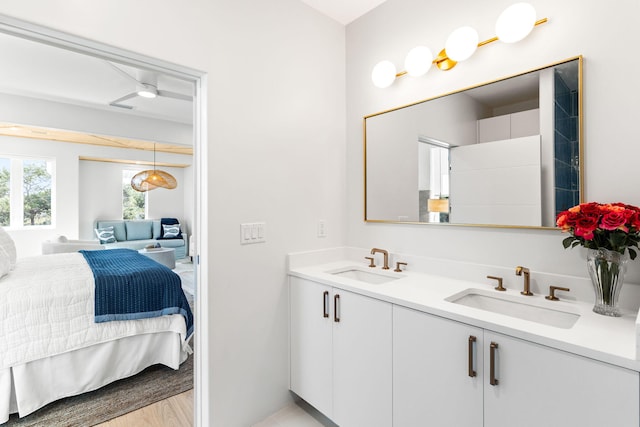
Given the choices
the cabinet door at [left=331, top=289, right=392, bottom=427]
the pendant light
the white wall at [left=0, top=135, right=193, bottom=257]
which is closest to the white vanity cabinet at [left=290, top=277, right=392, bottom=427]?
the cabinet door at [left=331, top=289, right=392, bottom=427]

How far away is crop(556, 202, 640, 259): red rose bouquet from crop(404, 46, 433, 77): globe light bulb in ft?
3.48

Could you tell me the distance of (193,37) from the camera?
1.57 m

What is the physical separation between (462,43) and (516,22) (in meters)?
0.24

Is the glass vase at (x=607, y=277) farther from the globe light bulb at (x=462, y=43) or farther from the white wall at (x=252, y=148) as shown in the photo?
the white wall at (x=252, y=148)

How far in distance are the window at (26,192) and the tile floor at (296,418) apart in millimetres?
6128

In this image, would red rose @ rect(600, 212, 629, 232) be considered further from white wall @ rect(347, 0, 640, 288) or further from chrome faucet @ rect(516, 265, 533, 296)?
chrome faucet @ rect(516, 265, 533, 296)

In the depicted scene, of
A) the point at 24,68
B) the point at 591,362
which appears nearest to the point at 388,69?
the point at 591,362

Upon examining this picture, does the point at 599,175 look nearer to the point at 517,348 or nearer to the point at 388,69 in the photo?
the point at 517,348

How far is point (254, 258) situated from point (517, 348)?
1291 millimetres

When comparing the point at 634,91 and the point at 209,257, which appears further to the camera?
the point at 209,257

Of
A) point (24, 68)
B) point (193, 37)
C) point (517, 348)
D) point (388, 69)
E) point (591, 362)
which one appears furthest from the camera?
point (24, 68)

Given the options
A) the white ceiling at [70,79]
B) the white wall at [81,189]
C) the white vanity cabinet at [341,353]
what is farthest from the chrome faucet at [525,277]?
the white wall at [81,189]

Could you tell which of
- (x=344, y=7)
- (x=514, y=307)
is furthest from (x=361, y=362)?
(x=344, y=7)

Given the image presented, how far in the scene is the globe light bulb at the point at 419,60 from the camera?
1.78 metres
